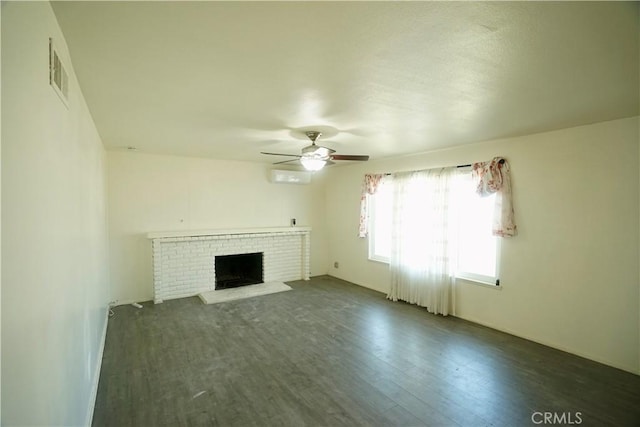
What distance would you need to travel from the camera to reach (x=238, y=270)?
587 cm

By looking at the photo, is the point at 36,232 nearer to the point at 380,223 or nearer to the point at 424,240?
the point at 424,240

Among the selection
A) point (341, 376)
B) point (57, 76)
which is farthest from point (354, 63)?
point (341, 376)

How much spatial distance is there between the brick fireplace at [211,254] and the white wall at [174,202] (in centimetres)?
27

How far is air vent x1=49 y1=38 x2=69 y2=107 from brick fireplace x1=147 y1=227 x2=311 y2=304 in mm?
3477

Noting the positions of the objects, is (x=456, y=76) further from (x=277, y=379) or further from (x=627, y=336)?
(x=627, y=336)

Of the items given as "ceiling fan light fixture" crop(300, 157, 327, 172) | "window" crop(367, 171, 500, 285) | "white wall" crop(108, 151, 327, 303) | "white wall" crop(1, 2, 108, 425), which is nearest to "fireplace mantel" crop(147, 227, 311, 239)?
"white wall" crop(108, 151, 327, 303)

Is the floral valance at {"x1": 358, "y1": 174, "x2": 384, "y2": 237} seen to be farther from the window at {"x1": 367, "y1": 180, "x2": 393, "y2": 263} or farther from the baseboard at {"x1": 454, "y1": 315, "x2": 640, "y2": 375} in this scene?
the baseboard at {"x1": 454, "y1": 315, "x2": 640, "y2": 375}

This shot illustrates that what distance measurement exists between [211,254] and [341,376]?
132 inches

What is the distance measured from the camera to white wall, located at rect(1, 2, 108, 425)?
2.68 ft

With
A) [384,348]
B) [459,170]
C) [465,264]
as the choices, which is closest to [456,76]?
[459,170]

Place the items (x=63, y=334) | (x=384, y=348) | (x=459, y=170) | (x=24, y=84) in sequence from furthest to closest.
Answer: (x=459, y=170), (x=384, y=348), (x=63, y=334), (x=24, y=84)

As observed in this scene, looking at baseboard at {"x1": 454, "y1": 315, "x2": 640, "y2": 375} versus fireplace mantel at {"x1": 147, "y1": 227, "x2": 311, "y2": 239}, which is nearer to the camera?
baseboard at {"x1": 454, "y1": 315, "x2": 640, "y2": 375}

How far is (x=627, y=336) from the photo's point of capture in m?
2.79

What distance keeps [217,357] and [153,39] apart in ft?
9.40
